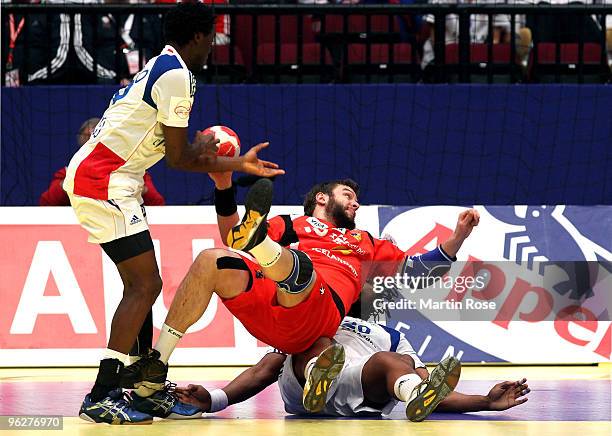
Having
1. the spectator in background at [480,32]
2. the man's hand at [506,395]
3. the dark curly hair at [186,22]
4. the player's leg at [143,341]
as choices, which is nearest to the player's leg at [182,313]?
the player's leg at [143,341]

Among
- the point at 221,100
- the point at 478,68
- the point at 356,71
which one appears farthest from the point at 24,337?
the point at 478,68

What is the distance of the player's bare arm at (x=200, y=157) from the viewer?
225 inches

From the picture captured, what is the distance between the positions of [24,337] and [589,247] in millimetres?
4601

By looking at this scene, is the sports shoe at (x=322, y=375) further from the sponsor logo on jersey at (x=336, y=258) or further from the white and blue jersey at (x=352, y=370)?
the sponsor logo on jersey at (x=336, y=258)

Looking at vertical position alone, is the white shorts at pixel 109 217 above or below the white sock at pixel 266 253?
above

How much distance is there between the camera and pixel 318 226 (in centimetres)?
678

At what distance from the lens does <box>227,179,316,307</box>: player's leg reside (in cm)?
538

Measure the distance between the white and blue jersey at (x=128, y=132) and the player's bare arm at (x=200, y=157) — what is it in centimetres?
8

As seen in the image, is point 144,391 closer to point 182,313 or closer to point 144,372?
point 144,372

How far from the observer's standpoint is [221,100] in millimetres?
10719

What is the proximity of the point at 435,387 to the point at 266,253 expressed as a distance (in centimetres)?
104

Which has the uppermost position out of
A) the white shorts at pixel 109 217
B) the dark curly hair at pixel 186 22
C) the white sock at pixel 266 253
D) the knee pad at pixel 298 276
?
the dark curly hair at pixel 186 22

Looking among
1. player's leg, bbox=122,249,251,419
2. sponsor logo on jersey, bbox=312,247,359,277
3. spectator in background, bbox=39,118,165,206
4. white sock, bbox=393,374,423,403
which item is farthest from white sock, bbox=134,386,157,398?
spectator in background, bbox=39,118,165,206

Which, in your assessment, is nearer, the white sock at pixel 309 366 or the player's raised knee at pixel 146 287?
the white sock at pixel 309 366
